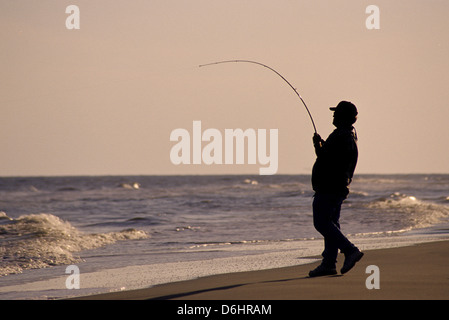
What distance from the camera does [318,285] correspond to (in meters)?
5.65

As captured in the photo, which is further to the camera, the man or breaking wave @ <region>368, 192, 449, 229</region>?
breaking wave @ <region>368, 192, 449, 229</region>

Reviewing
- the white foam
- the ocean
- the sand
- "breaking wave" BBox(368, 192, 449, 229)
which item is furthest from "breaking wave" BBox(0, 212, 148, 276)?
"breaking wave" BBox(368, 192, 449, 229)

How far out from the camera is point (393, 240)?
34.8 feet

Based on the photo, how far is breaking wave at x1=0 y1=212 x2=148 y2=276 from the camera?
364 inches

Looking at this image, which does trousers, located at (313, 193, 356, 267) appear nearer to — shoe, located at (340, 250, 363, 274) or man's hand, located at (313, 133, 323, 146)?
shoe, located at (340, 250, 363, 274)

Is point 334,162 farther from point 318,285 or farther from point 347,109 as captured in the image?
point 318,285

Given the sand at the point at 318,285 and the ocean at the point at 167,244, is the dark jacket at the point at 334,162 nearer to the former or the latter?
the sand at the point at 318,285

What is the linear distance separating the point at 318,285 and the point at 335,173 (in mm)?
1008

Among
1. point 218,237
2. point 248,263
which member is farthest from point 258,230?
point 248,263

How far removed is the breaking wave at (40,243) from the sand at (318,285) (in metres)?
3.12

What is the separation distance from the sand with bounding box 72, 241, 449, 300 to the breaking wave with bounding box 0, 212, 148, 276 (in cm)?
312

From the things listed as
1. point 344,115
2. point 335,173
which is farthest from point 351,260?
point 344,115

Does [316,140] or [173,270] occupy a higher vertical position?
[316,140]

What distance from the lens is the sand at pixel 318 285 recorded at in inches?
205
